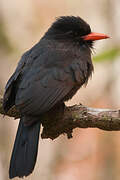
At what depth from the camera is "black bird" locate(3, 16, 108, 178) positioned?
14.1 feet

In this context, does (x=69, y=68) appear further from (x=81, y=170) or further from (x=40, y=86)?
(x=81, y=170)

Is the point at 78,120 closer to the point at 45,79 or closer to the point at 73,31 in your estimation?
the point at 45,79

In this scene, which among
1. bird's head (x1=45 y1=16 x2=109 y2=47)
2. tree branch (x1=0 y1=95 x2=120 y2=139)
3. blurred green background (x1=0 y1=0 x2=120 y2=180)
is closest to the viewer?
tree branch (x1=0 y1=95 x2=120 y2=139)

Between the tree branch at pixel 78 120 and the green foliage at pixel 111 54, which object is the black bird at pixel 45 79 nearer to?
the tree branch at pixel 78 120

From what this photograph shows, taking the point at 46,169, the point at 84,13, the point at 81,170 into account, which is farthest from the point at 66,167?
the point at 84,13

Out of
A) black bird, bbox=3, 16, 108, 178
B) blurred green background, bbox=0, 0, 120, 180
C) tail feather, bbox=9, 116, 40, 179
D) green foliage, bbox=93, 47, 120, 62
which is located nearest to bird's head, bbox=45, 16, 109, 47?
black bird, bbox=3, 16, 108, 178

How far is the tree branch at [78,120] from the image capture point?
422 cm

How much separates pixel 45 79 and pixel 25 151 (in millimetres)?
664

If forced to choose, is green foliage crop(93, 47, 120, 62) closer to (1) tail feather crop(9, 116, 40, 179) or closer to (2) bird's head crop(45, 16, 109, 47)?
(1) tail feather crop(9, 116, 40, 179)

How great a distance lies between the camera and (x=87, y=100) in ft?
25.3

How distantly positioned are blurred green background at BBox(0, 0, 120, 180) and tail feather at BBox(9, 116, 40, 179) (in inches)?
92.7

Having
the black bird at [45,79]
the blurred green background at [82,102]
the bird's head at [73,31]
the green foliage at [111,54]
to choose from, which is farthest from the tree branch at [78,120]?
the blurred green background at [82,102]

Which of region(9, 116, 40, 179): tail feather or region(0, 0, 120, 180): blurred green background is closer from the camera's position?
region(9, 116, 40, 179): tail feather

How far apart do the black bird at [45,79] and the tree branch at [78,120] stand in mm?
150
